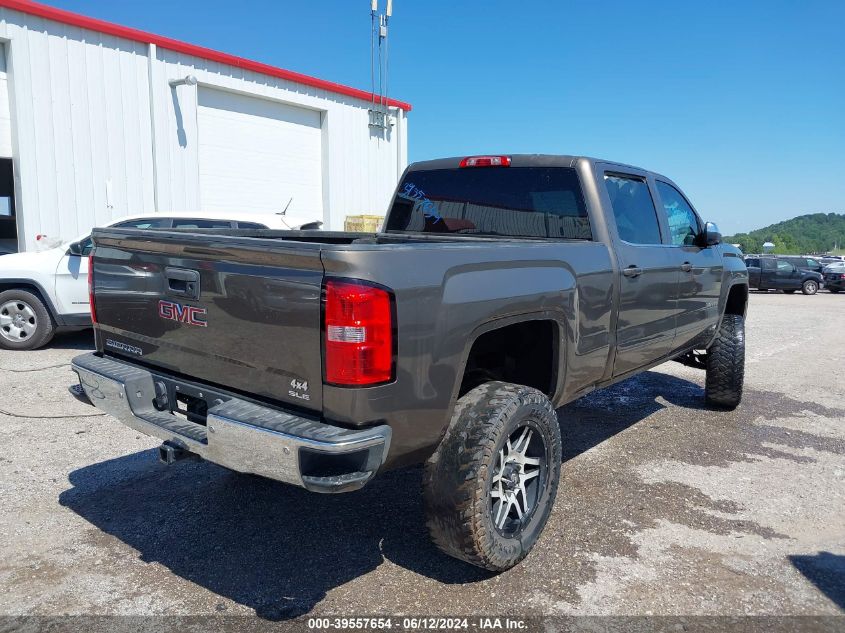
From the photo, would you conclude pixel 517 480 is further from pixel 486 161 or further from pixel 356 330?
pixel 486 161

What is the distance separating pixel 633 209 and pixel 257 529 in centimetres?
313

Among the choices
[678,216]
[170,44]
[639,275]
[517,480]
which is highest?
[170,44]

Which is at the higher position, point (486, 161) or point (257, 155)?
point (257, 155)

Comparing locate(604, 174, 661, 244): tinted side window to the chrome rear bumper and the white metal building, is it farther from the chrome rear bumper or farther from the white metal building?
the white metal building

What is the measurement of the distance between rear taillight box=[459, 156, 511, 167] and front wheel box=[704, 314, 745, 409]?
2799mm

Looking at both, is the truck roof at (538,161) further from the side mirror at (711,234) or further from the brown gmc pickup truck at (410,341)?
the side mirror at (711,234)

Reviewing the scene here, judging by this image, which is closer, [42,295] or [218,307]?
[218,307]

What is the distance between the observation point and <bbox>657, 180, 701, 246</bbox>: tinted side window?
4957 millimetres

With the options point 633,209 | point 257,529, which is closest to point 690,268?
point 633,209

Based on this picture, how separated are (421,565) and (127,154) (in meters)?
11.8

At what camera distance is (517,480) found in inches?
124

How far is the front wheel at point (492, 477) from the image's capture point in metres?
2.79

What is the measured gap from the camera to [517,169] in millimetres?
4250

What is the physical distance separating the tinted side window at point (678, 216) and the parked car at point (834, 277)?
25980mm
